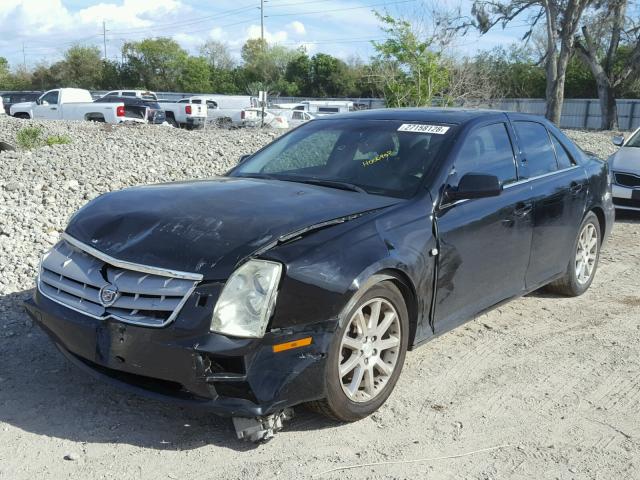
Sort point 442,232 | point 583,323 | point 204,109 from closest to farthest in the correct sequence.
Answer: point 442,232
point 583,323
point 204,109

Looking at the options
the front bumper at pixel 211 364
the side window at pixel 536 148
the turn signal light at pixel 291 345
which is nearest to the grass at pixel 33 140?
the side window at pixel 536 148

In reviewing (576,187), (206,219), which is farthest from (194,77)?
(206,219)

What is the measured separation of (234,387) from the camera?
3199 mm

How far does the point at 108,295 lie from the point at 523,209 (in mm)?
3022

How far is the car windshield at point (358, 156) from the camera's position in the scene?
441 centimetres

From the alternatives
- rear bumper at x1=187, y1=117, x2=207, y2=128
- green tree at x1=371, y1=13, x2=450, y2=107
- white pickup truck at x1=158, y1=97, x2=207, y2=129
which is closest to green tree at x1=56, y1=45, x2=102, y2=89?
white pickup truck at x1=158, y1=97, x2=207, y2=129

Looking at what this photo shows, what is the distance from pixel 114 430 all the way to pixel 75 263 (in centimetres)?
93

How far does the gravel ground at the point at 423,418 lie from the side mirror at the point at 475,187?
1180 mm

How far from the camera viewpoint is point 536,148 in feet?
17.9

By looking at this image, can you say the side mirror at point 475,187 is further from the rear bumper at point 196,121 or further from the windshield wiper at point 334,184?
the rear bumper at point 196,121

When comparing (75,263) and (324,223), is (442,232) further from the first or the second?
(75,263)

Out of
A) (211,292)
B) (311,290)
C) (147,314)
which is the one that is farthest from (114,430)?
(311,290)

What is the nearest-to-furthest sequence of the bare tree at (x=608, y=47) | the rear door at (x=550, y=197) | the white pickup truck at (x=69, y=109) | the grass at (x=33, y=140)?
the rear door at (x=550, y=197), the grass at (x=33, y=140), the white pickup truck at (x=69, y=109), the bare tree at (x=608, y=47)

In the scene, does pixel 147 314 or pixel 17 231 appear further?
pixel 17 231
